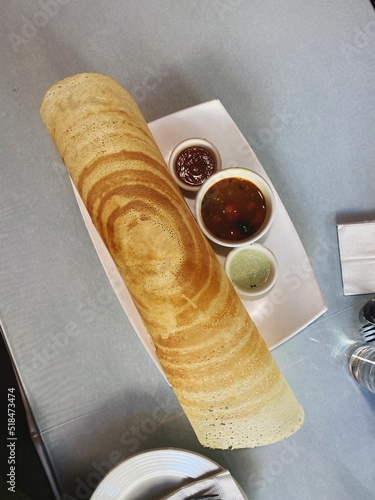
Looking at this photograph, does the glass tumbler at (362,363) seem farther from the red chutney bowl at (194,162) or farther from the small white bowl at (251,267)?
the red chutney bowl at (194,162)

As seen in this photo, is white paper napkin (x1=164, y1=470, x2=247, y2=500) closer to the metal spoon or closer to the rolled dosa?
the rolled dosa

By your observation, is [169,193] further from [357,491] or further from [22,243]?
[357,491]
